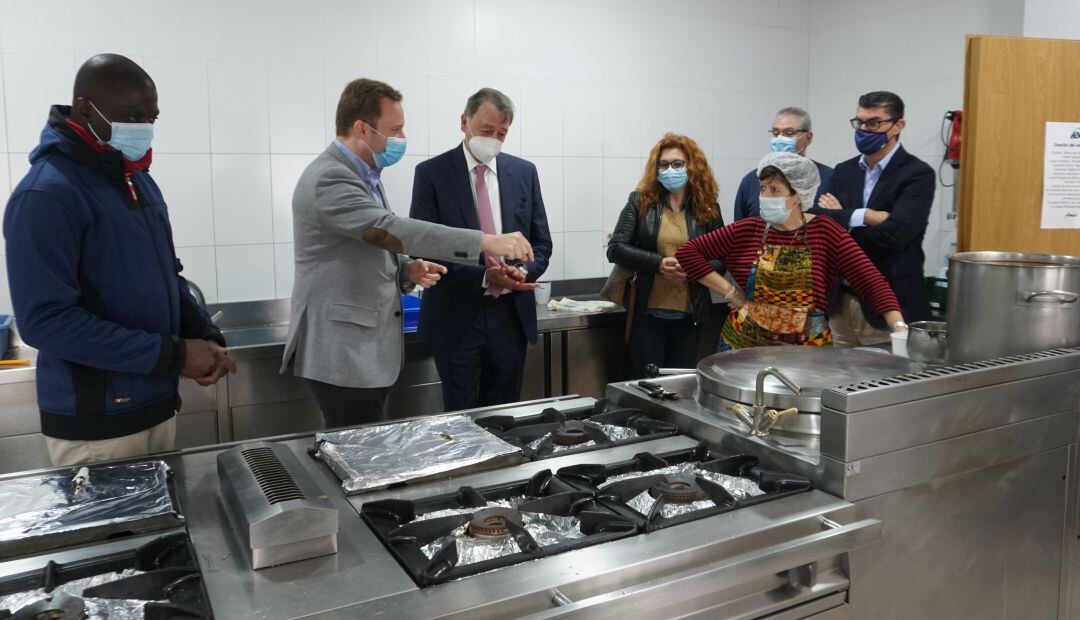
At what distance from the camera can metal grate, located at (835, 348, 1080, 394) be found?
4.66 ft

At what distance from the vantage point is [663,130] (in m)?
4.50

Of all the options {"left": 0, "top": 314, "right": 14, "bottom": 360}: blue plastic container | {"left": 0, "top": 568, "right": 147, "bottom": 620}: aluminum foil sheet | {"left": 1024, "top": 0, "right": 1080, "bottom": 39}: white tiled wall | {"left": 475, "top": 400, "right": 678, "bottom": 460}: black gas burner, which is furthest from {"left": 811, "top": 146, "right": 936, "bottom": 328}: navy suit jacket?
{"left": 0, "top": 314, "right": 14, "bottom": 360}: blue plastic container

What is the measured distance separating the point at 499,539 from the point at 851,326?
2.37m

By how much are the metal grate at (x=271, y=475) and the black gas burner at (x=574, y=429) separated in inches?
18.3

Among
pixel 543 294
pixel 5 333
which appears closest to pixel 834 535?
pixel 543 294

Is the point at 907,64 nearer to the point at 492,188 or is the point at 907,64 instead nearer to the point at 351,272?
the point at 492,188

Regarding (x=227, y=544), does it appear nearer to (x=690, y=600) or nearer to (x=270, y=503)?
(x=270, y=503)

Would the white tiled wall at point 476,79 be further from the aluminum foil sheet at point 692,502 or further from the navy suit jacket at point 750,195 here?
the aluminum foil sheet at point 692,502

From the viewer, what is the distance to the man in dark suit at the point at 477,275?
117 inches

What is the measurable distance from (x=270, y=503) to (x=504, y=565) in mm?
340

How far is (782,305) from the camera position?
8.49 feet

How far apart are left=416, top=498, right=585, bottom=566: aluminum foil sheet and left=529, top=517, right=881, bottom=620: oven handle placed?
0.48 feet

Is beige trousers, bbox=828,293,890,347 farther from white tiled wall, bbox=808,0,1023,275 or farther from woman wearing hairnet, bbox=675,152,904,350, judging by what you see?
white tiled wall, bbox=808,0,1023,275

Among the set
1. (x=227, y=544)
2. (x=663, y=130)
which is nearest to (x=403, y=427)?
(x=227, y=544)
